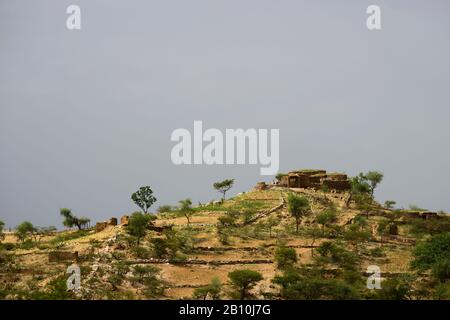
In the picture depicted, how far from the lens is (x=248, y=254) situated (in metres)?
53.6

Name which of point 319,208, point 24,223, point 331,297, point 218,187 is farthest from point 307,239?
point 24,223

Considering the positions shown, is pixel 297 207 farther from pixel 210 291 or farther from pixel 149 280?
pixel 210 291

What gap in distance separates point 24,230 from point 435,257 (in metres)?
38.5

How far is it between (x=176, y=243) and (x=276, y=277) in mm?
10159

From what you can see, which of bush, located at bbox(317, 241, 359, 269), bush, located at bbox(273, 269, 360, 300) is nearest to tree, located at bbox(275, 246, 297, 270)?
bush, located at bbox(317, 241, 359, 269)

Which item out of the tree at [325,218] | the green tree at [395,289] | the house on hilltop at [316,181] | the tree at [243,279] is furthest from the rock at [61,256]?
the house on hilltop at [316,181]

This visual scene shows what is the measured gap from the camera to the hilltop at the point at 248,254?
45.7 m

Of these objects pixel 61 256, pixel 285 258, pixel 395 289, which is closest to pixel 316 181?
pixel 285 258

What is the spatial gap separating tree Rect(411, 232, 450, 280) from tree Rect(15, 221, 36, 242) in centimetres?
3618

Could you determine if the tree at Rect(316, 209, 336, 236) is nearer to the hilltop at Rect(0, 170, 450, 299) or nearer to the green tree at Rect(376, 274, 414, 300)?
the hilltop at Rect(0, 170, 450, 299)

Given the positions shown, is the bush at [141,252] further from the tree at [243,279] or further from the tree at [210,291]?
the tree at [243,279]

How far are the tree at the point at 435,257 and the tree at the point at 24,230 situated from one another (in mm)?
36176
